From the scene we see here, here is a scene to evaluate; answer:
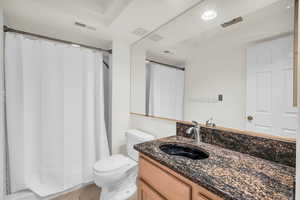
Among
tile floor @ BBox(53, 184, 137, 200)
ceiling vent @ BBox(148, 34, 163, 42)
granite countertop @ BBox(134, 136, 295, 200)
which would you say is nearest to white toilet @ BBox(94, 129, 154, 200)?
tile floor @ BBox(53, 184, 137, 200)

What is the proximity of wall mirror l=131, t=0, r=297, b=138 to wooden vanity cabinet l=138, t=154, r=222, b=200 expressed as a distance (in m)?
0.60

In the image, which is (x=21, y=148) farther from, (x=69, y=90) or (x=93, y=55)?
(x=93, y=55)

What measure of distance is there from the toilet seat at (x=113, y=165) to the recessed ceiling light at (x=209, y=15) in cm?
168

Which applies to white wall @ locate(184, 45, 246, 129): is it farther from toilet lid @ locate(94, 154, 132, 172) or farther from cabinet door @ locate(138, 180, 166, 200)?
toilet lid @ locate(94, 154, 132, 172)

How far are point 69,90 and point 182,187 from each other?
1642 millimetres

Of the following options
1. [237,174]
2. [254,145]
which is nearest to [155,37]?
[254,145]

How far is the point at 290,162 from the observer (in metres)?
0.73

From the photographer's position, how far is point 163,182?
79 centimetres

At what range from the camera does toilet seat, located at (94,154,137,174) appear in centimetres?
134

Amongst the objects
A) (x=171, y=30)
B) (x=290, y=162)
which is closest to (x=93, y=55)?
(x=171, y=30)

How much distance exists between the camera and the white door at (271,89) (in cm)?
79

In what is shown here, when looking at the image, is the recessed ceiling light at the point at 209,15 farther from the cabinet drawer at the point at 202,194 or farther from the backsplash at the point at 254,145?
the cabinet drawer at the point at 202,194

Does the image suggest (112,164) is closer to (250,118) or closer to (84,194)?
(84,194)

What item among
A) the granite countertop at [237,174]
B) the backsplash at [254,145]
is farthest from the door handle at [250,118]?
the granite countertop at [237,174]
